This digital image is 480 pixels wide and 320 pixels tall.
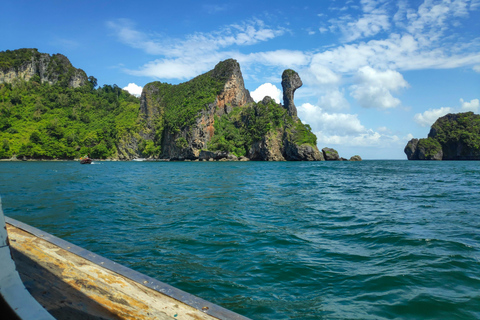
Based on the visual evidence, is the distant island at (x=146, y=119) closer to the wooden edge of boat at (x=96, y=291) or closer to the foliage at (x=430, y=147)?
the foliage at (x=430, y=147)

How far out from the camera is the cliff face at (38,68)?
13138cm

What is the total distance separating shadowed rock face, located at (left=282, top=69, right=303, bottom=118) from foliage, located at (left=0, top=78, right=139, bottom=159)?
222 feet

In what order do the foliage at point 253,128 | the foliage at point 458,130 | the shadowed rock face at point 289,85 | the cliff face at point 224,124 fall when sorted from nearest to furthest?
1. the cliff face at point 224,124
2. the foliage at point 253,128
3. the foliage at point 458,130
4. the shadowed rock face at point 289,85

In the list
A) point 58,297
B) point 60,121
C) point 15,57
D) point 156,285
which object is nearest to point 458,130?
point 156,285

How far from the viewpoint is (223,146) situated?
315 ft

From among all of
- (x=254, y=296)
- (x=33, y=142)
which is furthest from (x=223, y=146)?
(x=254, y=296)

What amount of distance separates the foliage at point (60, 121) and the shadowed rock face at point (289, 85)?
222ft

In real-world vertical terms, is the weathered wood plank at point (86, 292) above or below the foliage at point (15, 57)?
below

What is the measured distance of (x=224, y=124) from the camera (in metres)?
113

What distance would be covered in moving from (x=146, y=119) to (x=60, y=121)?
3375cm

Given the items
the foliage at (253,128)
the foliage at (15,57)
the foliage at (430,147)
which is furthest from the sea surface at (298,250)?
the foliage at (15,57)

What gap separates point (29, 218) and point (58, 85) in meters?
159

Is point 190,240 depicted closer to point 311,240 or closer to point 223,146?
point 311,240

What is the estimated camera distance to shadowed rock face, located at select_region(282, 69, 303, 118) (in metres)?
119
